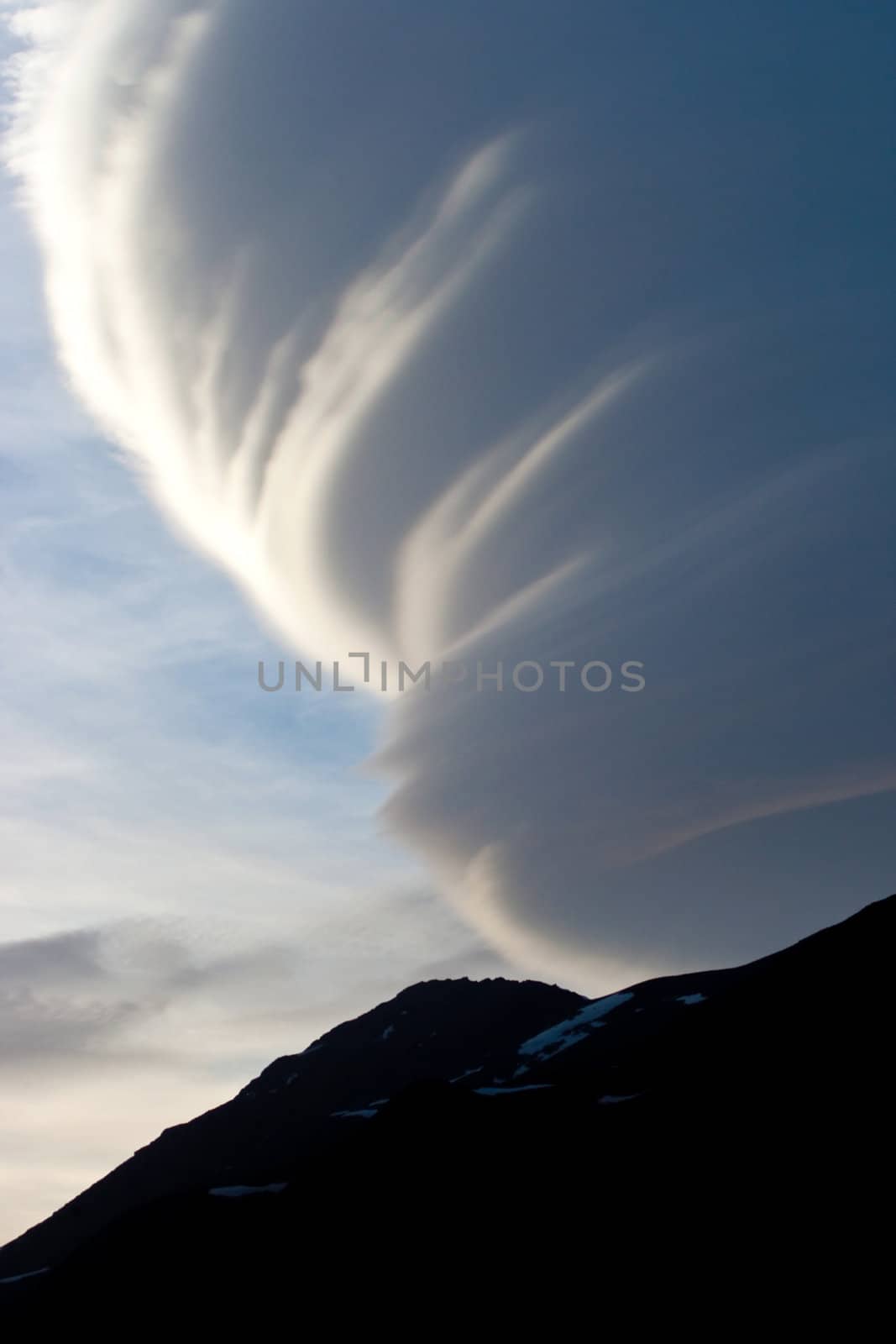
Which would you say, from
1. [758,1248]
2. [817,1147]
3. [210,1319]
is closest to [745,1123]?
[817,1147]

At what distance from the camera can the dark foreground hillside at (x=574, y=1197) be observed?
79188mm

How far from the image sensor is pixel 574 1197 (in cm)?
9038

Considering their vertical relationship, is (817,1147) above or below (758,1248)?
above

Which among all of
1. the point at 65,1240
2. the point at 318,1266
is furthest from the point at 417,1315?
the point at 65,1240

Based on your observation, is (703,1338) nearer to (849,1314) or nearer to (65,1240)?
(849,1314)

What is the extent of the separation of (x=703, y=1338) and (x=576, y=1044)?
3726 inches

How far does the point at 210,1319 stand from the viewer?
298ft

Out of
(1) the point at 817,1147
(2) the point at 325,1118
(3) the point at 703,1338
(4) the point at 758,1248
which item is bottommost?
(3) the point at 703,1338

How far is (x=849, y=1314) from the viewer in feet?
220

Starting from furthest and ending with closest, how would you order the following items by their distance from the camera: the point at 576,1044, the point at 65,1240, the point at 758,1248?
1. the point at 65,1240
2. the point at 576,1044
3. the point at 758,1248

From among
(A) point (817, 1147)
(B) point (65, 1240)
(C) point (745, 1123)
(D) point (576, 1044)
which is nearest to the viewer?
(A) point (817, 1147)

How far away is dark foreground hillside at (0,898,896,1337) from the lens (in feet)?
260

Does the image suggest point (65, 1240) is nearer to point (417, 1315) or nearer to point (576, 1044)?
point (576, 1044)

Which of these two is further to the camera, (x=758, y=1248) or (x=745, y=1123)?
(x=745, y=1123)
